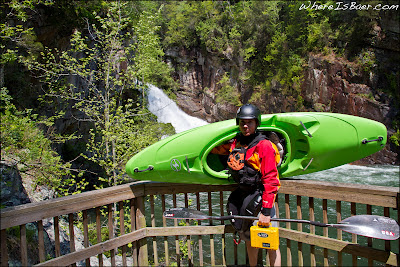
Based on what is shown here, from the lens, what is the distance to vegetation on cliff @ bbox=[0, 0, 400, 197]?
4688 mm

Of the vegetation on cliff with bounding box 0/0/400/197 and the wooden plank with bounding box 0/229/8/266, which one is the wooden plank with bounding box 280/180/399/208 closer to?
the wooden plank with bounding box 0/229/8/266

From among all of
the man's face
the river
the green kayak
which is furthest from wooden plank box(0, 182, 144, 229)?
the river

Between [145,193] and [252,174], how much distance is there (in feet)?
2.94

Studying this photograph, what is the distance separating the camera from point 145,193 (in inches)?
93.3

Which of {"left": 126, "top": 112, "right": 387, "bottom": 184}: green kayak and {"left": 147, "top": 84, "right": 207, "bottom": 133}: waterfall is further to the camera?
{"left": 147, "top": 84, "right": 207, "bottom": 133}: waterfall

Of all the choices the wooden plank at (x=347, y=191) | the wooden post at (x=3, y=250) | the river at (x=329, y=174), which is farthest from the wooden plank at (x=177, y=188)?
the river at (x=329, y=174)

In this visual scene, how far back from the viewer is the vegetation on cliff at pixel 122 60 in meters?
4.69

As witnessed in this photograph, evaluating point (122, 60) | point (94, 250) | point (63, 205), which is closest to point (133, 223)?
point (94, 250)

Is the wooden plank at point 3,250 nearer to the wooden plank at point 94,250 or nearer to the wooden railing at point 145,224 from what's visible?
the wooden railing at point 145,224

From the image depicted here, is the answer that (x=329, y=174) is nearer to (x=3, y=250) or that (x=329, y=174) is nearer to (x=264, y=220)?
(x=264, y=220)

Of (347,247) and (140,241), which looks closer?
(347,247)

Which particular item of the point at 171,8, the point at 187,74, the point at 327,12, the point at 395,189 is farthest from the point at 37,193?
the point at 171,8

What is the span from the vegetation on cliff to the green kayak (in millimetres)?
2098

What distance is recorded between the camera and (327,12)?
14.1 metres
